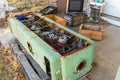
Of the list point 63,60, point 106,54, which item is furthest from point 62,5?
point 63,60

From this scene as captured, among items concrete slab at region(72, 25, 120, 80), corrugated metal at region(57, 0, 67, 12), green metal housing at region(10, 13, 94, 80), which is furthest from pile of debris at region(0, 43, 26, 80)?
corrugated metal at region(57, 0, 67, 12)

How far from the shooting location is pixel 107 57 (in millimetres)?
2580

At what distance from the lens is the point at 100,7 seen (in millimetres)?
3852

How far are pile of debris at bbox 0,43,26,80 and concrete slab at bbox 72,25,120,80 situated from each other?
3.83 feet

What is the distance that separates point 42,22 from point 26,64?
887mm

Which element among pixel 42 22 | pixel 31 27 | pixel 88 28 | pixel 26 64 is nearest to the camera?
pixel 26 64

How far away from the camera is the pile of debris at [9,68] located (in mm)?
2218

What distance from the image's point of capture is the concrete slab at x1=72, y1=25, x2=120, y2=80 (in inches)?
85.4

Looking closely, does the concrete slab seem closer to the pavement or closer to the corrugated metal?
the pavement

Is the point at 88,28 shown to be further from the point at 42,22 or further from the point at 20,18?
the point at 20,18

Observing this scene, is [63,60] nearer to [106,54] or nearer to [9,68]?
[9,68]

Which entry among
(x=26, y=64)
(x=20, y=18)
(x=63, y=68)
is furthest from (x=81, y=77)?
(x=20, y=18)

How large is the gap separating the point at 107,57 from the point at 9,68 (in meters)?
1.82

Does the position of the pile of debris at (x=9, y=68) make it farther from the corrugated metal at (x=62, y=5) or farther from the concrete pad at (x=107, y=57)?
the corrugated metal at (x=62, y=5)
